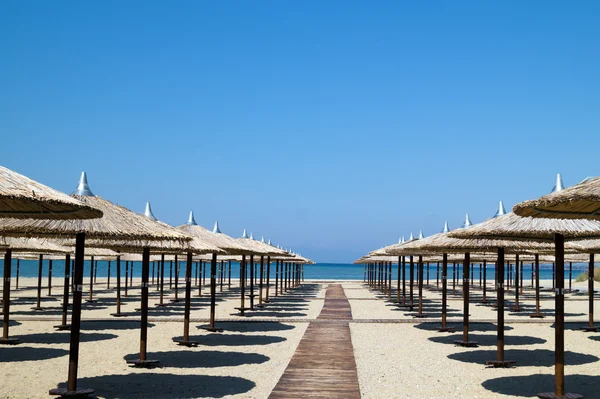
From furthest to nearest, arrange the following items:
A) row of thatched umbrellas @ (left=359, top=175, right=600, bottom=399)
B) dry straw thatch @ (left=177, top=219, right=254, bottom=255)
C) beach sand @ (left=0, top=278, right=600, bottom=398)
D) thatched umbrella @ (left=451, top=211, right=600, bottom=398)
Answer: dry straw thatch @ (left=177, top=219, right=254, bottom=255) < thatched umbrella @ (left=451, top=211, right=600, bottom=398) < beach sand @ (left=0, top=278, right=600, bottom=398) < row of thatched umbrellas @ (left=359, top=175, right=600, bottom=399)

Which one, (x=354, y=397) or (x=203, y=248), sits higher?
(x=203, y=248)

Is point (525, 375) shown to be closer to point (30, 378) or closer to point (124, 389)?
point (124, 389)

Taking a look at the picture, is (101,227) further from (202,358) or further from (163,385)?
(202,358)

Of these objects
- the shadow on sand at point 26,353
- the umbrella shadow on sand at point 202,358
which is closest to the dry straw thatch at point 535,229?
the umbrella shadow on sand at point 202,358

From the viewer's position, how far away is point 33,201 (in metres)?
5.68

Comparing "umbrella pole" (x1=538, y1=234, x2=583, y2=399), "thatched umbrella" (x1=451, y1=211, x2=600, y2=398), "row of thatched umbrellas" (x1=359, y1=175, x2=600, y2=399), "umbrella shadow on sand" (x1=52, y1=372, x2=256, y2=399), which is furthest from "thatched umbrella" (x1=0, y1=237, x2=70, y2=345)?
"umbrella pole" (x1=538, y1=234, x2=583, y2=399)

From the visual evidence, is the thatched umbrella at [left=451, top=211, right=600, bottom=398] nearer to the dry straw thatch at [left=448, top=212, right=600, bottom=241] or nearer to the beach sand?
the dry straw thatch at [left=448, top=212, right=600, bottom=241]

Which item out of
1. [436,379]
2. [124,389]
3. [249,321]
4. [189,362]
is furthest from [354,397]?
[249,321]

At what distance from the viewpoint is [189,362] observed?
9852 millimetres

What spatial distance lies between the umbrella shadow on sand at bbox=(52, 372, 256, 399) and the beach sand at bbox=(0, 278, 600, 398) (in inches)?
0.4

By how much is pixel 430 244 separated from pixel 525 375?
4.04 metres

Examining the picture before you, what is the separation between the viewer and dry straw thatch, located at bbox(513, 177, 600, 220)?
5.96 metres

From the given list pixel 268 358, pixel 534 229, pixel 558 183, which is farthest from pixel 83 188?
pixel 558 183

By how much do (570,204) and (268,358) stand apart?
524cm
